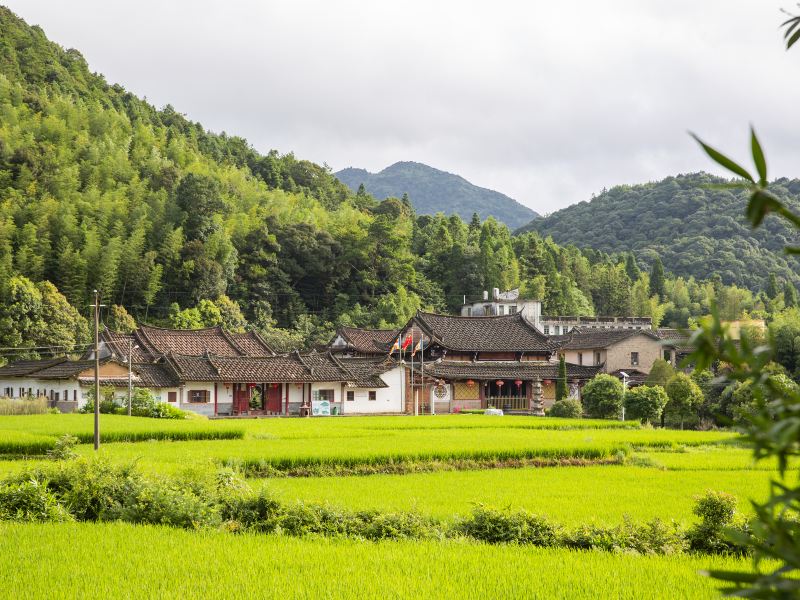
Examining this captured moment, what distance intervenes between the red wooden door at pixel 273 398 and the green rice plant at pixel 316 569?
30.7 metres

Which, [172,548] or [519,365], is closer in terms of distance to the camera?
[172,548]

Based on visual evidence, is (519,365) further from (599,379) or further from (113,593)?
(113,593)

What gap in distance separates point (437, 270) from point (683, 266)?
30.4 m

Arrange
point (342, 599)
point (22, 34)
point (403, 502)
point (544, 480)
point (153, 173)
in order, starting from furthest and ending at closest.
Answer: point (22, 34)
point (153, 173)
point (544, 480)
point (403, 502)
point (342, 599)

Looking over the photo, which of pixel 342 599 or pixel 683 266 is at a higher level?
pixel 683 266

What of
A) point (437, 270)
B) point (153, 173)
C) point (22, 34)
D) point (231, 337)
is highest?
point (22, 34)

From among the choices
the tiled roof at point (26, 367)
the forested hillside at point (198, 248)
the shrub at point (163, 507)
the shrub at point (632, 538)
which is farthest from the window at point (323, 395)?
the shrub at point (632, 538)

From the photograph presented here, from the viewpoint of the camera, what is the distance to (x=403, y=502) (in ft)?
47.8

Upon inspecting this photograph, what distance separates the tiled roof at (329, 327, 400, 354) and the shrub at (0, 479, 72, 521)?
127 feet

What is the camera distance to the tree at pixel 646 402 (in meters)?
Answer: 33.3

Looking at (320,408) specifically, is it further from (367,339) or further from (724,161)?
Answer: (724,161)

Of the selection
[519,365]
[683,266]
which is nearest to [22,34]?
[519,365]

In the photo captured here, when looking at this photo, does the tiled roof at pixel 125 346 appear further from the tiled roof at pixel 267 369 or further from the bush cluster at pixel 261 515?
the bush cluster at pixel 261 515

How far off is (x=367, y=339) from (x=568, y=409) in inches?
782
